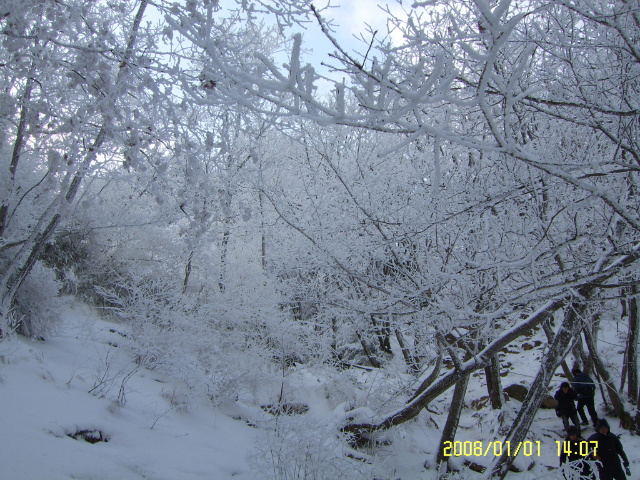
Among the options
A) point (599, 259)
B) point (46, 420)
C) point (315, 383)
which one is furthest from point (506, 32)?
point (315, 383)

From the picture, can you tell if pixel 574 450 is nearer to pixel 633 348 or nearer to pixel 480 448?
pixel 480 448

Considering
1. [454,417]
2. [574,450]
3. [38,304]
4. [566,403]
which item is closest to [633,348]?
[566,403]

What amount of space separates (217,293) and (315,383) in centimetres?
284

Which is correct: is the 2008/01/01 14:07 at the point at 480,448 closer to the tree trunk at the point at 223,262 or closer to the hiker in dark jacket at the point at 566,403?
the hiker in dark jacket at the point at 566,403

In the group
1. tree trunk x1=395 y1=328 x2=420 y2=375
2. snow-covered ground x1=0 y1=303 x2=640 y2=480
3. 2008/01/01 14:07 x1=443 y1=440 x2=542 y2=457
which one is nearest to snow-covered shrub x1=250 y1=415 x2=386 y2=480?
snow-covered ground x1=0 y1=303 x2=640 y2=480

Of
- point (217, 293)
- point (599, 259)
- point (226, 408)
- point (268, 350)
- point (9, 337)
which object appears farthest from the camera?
point (217, 293)

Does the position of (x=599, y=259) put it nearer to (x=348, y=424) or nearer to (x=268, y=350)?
(x=348, y=424)

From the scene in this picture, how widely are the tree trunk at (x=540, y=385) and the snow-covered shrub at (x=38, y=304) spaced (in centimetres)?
669

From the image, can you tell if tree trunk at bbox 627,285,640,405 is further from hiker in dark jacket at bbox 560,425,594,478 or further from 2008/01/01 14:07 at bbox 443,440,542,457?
hiker in dark jacket at bbox 560,425,594,478

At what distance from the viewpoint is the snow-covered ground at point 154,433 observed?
3.41 meters

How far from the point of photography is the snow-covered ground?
341cm

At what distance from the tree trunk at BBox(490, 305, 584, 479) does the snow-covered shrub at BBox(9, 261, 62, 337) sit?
6.69 meters

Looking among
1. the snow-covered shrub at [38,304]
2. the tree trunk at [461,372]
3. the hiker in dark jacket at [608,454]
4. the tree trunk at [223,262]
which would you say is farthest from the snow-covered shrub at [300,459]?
the tree trunk at [223,262]

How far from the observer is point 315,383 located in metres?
8.09
